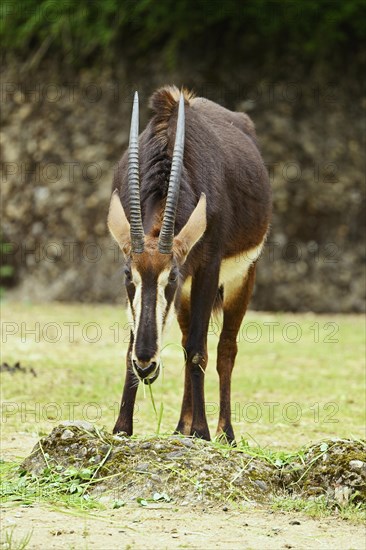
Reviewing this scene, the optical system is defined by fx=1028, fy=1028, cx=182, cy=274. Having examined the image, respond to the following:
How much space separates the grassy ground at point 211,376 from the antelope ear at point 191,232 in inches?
21.4

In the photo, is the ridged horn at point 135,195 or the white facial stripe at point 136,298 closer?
the white facial stripe at point 136,298

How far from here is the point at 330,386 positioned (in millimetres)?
10352

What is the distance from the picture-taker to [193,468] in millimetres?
5641

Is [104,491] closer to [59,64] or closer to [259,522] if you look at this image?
[259,522]

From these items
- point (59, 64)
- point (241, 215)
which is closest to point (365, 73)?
point (59, 64)

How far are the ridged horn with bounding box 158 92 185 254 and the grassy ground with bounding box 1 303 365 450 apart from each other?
0.62 metres

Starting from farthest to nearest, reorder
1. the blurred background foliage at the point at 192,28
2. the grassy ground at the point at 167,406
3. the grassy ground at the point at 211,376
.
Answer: the blurred background foliage at the point at 192,28
the grassy ground at the point at 211,376
the grassy ground at the point at 167,406

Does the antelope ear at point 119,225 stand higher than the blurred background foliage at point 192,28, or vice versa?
the blurred background foliage at point 192,28

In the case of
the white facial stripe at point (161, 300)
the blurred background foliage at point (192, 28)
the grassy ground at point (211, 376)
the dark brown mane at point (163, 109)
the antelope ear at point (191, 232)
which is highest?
the blurred background foliage at point (192, 28)

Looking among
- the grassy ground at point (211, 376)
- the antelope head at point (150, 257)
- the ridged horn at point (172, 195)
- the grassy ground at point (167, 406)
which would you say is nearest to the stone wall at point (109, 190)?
the grassy ground at point (167, 406)

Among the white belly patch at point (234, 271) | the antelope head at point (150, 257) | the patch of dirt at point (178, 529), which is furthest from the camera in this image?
the white belly patch at point (234, 271)

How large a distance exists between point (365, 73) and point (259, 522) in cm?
1285

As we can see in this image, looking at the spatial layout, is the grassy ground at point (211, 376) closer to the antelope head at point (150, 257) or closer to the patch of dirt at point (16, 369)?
the patch of dirt at point (16, 369)

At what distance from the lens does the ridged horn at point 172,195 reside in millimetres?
5957
